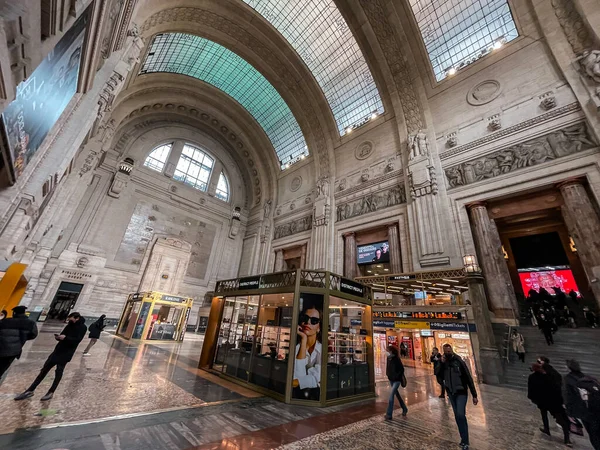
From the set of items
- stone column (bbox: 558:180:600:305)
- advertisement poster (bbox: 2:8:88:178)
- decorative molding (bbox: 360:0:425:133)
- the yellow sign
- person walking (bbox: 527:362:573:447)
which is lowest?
person walking (bbox: 527:362:573:447)

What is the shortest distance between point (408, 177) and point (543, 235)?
1419cm

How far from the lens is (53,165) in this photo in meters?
6.52

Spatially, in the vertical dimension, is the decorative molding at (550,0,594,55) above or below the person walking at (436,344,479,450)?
above

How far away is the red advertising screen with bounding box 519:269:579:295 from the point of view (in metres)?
19.0

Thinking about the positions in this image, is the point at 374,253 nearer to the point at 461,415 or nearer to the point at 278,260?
the point at 278,260

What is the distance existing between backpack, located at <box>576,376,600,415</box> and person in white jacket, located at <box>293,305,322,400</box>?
13.9 ft

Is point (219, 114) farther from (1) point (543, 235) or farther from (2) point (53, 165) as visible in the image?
(1) point (543, 235)

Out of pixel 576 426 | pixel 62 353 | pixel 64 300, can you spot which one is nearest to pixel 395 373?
pixel 576 426

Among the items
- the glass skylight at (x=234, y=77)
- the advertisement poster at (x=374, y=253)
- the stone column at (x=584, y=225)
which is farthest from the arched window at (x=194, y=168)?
the stone column at (x=584, y=225)

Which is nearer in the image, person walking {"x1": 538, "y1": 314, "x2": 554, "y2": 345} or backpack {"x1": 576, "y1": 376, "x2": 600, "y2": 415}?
backpack {"x1": 576, "y1": 376, "x2": 600, "y2": 415}

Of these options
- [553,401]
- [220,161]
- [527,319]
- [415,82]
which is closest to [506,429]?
[553,401]

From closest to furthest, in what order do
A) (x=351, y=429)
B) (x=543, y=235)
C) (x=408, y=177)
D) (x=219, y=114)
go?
1. (x=351, y=429)
2. (x=408, y=177)
3. (x=543, y=235)
4. (x=219, y=114)

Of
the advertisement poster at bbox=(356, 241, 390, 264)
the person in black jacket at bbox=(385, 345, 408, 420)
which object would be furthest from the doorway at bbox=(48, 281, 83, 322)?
the person in black jacket at bbox=(385, 345, 408, 420)

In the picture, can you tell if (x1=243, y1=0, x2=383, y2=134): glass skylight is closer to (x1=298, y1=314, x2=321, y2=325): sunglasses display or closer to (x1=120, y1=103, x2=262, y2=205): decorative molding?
(x1=120, y1=103, x2=262, y2=205): decorative molding
